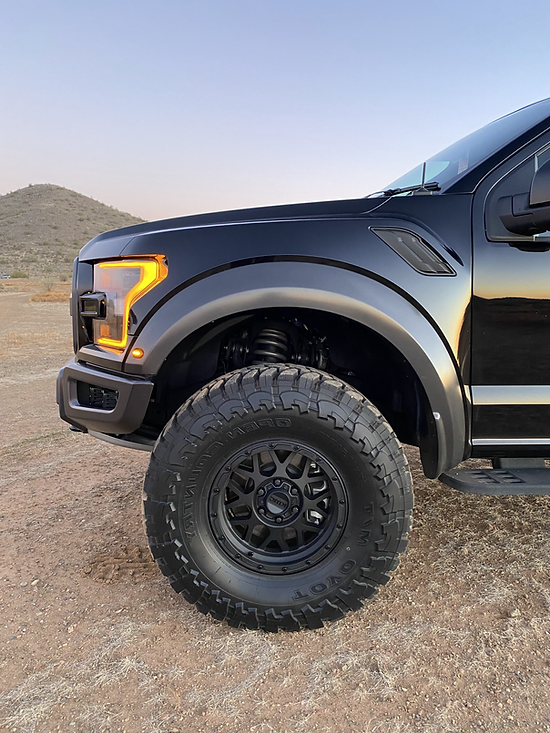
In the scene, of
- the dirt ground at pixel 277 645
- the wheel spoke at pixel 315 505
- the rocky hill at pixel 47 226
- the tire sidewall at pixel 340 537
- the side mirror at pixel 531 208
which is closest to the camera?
the dirt ground at pixel 277 645

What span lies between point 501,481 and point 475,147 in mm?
1604

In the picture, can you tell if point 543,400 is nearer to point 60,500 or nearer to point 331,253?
point 331,253

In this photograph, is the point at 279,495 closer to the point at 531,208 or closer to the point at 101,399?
the point at 101,399

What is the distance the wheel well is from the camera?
2.06 meters

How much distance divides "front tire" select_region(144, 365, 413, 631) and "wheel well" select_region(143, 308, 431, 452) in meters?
0.30

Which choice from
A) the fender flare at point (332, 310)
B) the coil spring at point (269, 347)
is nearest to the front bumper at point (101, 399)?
the fender flare at point (332, 310)

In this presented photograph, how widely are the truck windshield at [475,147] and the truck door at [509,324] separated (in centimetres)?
20

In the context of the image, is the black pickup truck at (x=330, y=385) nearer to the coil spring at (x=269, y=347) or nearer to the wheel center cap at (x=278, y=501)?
the wheel center cap at (x=278, y=501)

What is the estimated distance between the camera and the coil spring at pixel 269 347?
2174mm

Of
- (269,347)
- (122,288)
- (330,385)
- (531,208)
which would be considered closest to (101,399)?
(122,288)

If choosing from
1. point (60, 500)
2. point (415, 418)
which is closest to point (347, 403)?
point (415, 418)

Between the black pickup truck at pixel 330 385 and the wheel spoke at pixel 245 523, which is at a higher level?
the black pickup truck at pixel 330 385

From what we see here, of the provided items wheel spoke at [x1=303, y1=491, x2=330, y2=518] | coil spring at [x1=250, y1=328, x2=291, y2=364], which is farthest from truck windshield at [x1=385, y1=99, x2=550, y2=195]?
→ wheel spoke at [x1=303, y1=491, x2=330, y2=518]

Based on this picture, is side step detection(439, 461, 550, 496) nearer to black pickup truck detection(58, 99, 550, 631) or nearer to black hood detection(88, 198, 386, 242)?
black pickup truck detection(58, 99, 550, 631)
